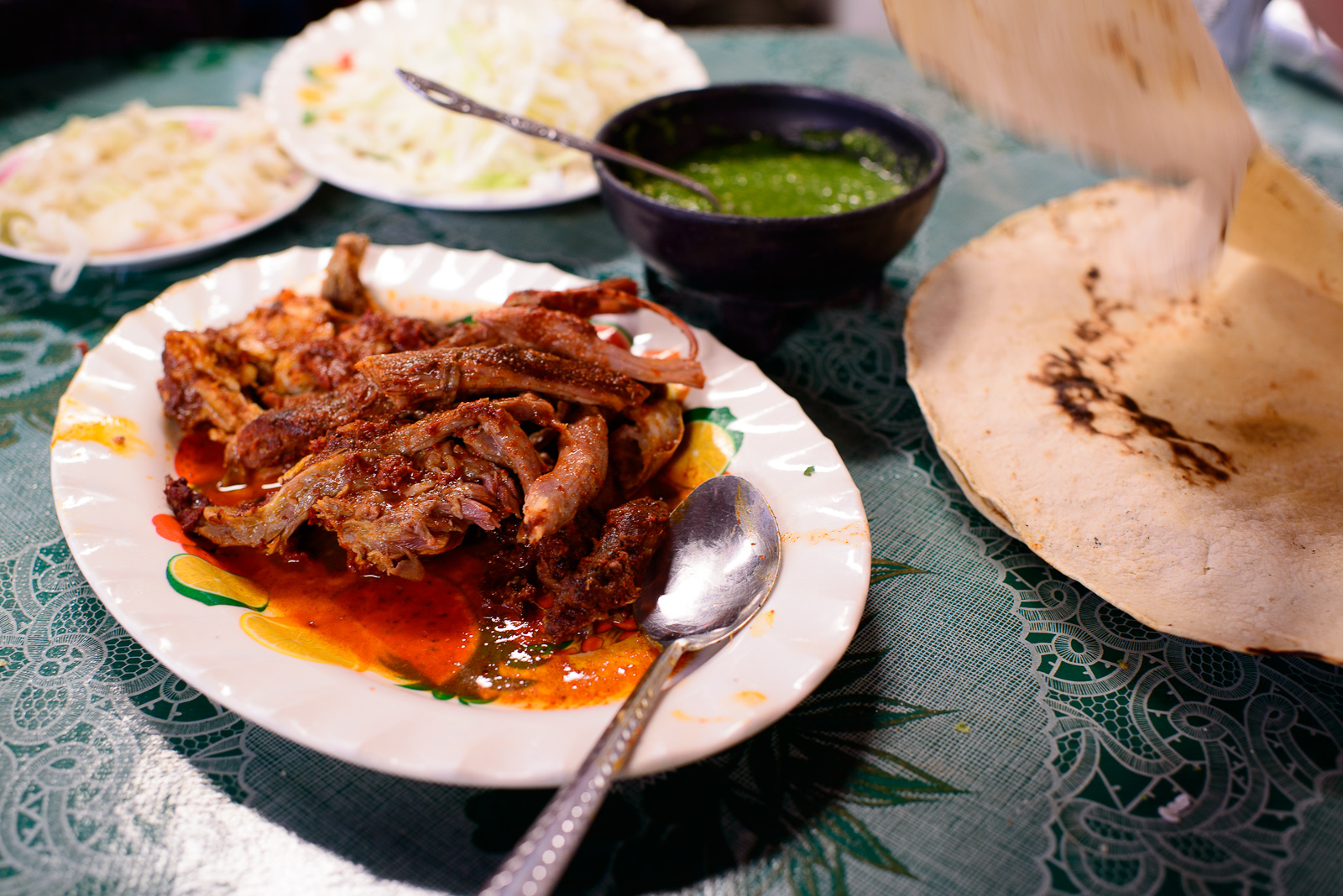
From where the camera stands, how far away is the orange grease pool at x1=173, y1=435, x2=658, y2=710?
1610 millimetres

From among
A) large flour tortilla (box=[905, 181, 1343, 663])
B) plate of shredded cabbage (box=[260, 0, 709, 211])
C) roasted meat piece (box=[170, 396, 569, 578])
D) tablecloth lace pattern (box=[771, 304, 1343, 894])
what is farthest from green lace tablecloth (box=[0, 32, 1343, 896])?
plate of shredded cabbage (box=[260, 0, 709, 211])

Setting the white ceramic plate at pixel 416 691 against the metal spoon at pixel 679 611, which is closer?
the metal spoon at pixel 679 611

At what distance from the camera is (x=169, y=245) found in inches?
114

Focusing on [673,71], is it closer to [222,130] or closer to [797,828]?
[222,130]

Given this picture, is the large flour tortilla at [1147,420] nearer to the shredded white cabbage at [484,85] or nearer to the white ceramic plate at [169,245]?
the shredded white cabbage at [484,85]

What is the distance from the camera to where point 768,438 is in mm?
2020

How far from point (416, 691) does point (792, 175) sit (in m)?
2.24

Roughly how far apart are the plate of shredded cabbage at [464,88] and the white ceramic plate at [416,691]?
1.26m

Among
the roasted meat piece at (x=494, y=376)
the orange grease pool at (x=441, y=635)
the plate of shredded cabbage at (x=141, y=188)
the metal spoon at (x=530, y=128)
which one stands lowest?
the orange grease pool at (x=441, y=635)

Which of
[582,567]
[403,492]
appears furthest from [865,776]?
[403,492]

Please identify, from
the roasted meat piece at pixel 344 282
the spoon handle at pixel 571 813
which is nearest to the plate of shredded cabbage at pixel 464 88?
the roasted meat piece at pixel 344 282

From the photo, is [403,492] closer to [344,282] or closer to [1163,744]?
[344,282]

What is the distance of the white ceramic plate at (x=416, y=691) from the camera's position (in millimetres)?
1349

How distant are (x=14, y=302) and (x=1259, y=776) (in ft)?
12.5
